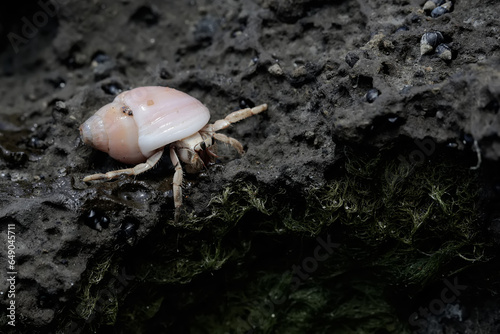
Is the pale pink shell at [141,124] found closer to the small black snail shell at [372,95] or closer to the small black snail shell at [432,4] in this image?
the small black snail shell at [372,95]

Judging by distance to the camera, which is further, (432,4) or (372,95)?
(432,4)

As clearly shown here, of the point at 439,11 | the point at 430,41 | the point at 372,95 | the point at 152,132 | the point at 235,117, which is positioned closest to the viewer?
the point at 372,95

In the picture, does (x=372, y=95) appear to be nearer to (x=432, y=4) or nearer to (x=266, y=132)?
(x=266, y=132)

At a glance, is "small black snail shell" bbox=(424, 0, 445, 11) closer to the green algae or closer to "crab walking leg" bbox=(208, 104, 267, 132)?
the green algae

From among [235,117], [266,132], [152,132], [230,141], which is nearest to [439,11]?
[266,132]

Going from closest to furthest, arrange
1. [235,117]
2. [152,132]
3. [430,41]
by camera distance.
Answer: [430,41] < [152,132] < [235,117]

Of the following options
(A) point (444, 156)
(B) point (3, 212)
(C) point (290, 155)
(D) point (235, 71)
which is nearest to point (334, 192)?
(C) point (290, 155)

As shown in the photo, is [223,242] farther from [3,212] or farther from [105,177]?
[3,212]
